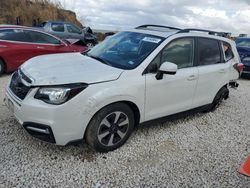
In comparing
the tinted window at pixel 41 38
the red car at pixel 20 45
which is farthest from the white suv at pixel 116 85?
the tinted window at pixel 41 38

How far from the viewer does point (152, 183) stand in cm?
312

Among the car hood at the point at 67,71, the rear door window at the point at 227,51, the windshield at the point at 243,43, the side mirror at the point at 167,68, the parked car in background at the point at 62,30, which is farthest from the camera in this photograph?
the parked car in background at the point at 62,30

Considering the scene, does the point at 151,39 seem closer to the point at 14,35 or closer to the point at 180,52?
the point at 180,52

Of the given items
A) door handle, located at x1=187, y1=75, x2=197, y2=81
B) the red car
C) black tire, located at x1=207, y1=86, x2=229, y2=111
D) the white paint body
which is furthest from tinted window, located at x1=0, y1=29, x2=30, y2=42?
black tire, located at x1=207, y1=86, x2=229, y2=111

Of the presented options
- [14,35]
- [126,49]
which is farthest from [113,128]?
[14,35]

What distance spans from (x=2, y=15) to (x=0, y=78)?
17178 mm

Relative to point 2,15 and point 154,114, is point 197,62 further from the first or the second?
point 2,15

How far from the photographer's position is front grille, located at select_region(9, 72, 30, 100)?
326cm

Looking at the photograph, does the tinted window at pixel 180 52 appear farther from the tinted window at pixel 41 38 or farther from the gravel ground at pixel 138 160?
the tinted window at pixel 41 38

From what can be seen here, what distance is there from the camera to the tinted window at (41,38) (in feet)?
25.9

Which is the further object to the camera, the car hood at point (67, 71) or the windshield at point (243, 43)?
the windshield at point (243, 43)

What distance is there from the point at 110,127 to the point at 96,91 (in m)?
0.60

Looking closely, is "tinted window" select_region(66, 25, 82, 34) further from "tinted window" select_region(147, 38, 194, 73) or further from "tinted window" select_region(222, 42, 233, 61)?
"tinted window" select_region(147, 38, 194, 73)

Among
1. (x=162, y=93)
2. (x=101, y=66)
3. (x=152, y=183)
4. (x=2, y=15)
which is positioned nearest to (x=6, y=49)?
(x=101, y=66)
